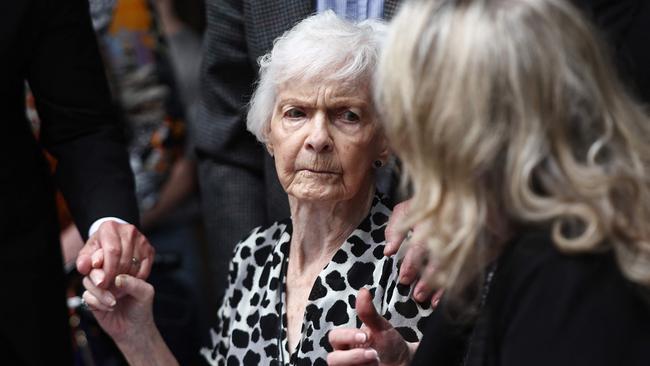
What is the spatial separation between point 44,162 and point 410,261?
1.04 m

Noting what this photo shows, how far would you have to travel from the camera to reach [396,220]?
9.00ft

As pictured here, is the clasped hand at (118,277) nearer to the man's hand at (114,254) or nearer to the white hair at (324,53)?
the man's hand at (114,254)

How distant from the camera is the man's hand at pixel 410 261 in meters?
2.63

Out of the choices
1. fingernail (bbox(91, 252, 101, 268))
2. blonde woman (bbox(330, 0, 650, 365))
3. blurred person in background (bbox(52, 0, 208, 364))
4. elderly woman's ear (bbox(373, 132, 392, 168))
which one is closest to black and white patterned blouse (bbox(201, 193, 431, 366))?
elderly woman's ear (bbox(373, 132, 392, 168))

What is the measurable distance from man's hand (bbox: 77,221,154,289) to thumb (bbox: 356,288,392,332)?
67 centimetres

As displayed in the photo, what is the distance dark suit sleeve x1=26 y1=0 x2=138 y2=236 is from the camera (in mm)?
3035

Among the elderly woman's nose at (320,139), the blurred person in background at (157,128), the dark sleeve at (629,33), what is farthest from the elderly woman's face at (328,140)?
the blurred person in background at (157,128)

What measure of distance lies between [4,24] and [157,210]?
1.89 meters

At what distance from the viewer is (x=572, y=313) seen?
6.38 feet

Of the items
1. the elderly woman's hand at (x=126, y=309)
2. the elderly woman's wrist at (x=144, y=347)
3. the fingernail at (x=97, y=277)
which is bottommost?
the elderly woman's wrist at (x=144, y=347)

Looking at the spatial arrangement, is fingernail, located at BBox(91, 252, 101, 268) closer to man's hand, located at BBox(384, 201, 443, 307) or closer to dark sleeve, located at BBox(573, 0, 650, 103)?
man's hand, located at BBox(384, 201, 443, 307)

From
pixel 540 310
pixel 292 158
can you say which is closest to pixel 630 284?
pixel 540 310

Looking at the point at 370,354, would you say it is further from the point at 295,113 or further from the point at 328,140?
the point at 295,113

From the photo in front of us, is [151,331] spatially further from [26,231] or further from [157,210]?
[157,210]
